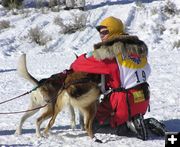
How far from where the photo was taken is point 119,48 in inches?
212

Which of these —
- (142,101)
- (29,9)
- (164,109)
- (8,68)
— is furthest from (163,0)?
(142,101)

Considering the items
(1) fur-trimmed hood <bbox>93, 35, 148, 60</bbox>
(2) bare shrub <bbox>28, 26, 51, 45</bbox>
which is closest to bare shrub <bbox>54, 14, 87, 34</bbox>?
(2) bare shrub <bbox>28, 26, 51, 45</bbox>

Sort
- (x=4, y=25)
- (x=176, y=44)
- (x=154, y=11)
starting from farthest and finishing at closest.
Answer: (x=154, y=11)
(x=4, y=25)
(x=176, y=44)

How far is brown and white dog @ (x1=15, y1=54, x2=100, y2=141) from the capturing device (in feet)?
17.3

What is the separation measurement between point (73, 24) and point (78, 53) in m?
3.35

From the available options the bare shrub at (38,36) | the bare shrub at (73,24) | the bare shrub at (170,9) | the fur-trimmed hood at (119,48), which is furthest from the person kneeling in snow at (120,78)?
the bare shrub at (170,9)

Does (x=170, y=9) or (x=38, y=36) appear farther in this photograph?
(x=170, y=9)

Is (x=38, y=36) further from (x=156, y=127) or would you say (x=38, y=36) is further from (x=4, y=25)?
(x=156, y=127)

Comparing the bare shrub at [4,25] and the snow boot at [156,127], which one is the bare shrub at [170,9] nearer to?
the bare shrub at [4,25]

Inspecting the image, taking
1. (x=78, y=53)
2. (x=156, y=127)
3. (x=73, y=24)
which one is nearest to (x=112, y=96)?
(x=156, y=127)

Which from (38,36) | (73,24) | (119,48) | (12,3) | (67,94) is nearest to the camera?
(67,94)

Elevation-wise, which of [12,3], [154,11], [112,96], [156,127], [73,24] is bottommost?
[156,127]

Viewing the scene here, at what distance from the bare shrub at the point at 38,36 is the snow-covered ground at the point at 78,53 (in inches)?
5.3

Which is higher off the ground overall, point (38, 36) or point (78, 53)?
point (38, 36)
